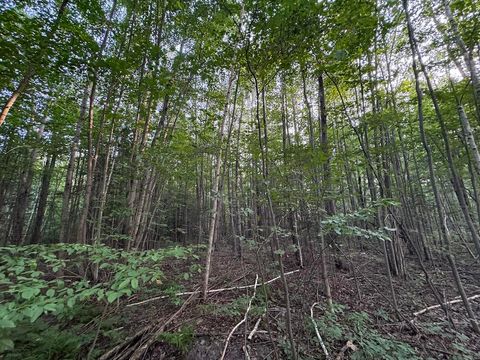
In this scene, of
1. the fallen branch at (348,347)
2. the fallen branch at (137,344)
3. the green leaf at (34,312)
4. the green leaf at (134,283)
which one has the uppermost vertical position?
the green leaf at (134,283)

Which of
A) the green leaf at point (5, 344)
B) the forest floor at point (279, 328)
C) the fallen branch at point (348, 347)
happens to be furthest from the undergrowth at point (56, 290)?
the fallen branch at point (348, 347)

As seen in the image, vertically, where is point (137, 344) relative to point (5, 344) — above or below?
below

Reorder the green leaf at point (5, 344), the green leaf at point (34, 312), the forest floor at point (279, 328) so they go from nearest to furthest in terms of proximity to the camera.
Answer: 1. the green leaf at point (34, 312)
2. the green leaf at point (5, 344)
3. the forest floor at point (279, 328)

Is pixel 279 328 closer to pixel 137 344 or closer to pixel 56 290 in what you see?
pixel 137 344

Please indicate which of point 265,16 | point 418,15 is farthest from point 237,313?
point 418,15

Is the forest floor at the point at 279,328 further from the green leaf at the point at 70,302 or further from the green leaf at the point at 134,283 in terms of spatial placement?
the green leaf at the point at 70,302

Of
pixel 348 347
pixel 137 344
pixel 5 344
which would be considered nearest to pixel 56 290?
pixel 5 344

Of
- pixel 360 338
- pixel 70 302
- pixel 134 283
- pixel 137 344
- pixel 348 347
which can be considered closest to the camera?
pixel 70 302

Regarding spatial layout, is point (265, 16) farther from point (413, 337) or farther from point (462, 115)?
point (413, 337)

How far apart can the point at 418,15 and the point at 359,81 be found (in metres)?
1.54

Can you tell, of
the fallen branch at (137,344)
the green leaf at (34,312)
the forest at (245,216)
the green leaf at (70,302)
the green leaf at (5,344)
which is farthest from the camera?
the fallen branch at (137,344)

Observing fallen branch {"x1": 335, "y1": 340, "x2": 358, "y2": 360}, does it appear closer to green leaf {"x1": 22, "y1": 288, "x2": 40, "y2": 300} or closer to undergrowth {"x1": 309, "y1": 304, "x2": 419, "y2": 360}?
undergrowth {"x1": 309, "y1": 304, "x2": 419, "y2": 360}

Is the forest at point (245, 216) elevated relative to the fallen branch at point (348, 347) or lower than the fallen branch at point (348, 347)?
elevated

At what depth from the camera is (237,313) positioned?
342cm
